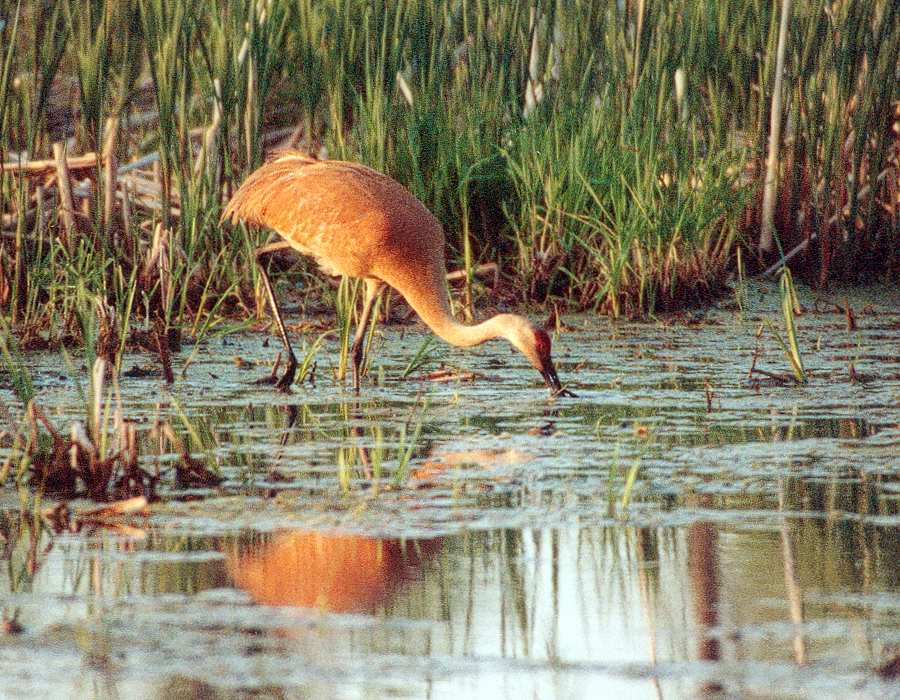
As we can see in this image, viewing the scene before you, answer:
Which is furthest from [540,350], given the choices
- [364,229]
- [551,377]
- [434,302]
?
[364,229]

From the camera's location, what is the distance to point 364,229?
7590 mm

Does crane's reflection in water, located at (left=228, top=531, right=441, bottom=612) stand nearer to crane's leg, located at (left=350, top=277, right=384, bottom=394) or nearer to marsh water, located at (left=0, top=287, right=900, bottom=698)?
marsh water, located at (left=0, top=287, right=900, bottom=698)

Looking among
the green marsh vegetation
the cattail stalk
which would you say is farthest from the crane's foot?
the cattail stalk

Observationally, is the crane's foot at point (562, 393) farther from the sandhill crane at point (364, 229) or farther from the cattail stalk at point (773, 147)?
the cattail stalk at point (773, 147)

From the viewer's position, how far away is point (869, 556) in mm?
4211

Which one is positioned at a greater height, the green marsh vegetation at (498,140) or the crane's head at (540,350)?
the green marsh vegetation at (498,140)

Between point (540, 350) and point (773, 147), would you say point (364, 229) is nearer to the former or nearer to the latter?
point (540, 350)

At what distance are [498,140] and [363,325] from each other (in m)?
2.09

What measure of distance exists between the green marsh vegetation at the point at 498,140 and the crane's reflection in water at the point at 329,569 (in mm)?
3663

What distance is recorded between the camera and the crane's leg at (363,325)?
23.3 feet

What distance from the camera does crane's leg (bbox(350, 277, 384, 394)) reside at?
709 cm

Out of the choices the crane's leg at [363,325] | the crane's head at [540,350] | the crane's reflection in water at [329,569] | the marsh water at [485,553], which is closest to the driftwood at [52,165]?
the crane's leg at [363,325]

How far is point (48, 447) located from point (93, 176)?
4070 millimetres

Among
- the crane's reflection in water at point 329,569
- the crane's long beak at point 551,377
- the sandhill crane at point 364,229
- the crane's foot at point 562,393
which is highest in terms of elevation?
the sandhill crane at point 364,229
